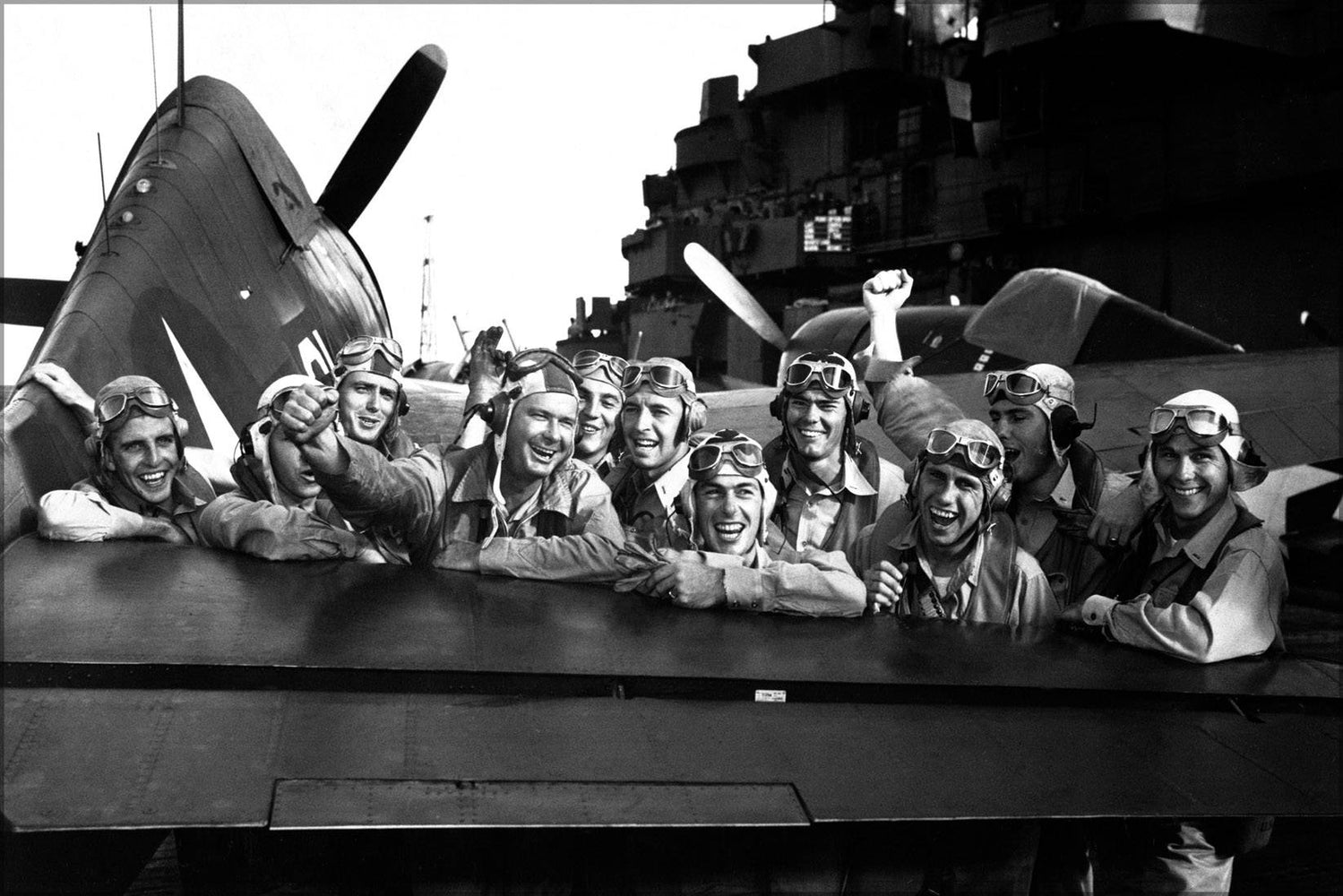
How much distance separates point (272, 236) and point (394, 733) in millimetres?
5675

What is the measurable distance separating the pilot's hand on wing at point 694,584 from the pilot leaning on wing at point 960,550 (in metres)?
0.58

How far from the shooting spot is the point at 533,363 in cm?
475

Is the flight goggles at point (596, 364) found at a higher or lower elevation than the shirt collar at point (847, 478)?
higher

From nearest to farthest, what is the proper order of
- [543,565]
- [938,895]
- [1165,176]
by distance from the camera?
[938,895]
[543,565]
[1165,176]

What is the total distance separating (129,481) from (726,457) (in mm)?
2314

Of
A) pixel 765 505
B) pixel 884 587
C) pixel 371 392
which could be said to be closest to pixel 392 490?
pixel 371 392

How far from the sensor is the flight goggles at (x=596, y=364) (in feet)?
18.1

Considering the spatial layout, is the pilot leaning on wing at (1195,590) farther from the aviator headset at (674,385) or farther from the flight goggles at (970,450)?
the aviator headset at (674,385)

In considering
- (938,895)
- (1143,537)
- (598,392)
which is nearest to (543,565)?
(598,392)

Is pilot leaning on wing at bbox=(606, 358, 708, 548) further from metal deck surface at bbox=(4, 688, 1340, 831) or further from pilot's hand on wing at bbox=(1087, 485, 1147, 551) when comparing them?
metal deck surface at bbox=(4, 688, 1340, 831)

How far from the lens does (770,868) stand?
3.49 meters

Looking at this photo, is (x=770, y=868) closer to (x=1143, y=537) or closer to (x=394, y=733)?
(x=394, y=733)

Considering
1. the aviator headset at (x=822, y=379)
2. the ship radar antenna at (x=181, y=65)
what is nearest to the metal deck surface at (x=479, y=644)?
the aviator headset at (x=822, y=379)

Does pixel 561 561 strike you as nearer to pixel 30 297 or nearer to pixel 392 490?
pixel 392 490
